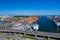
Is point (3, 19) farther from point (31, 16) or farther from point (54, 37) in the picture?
point (54, 37)

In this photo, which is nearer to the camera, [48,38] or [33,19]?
[48,38]

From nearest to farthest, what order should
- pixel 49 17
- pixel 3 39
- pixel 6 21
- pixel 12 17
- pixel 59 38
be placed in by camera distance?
pixel 3 39
pixel 59 38
pixel 6 21
pixel 12 17
pixel 49 17

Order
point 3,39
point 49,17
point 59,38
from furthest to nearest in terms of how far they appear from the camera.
A: 1. point 49,17
2. point 59,38
3. point 3,39

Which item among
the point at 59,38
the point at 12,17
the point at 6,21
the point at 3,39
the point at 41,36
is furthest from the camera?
the point at 12,17

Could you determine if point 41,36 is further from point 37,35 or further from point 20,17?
point 20,17

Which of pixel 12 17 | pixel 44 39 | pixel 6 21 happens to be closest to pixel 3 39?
pixel 44 39

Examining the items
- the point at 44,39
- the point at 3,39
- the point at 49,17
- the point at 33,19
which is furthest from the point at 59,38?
the point at 49,17

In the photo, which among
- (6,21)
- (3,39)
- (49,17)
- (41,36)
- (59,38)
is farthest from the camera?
(49,17)

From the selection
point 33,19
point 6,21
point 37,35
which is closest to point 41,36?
point 37,35

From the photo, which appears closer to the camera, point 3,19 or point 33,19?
point 3,19
